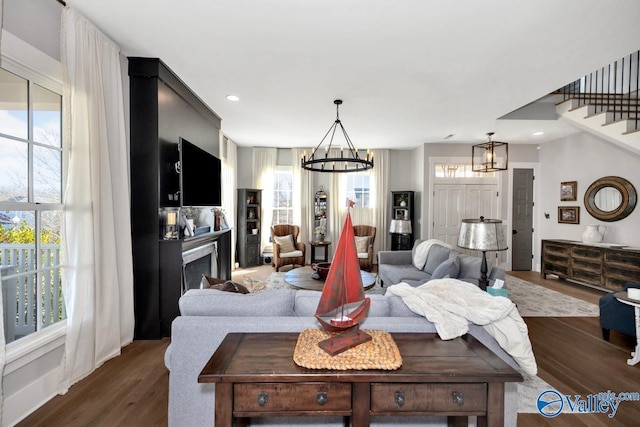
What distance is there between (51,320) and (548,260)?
23.2 feet

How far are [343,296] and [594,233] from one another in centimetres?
560

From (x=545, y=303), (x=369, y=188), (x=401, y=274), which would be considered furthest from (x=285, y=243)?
(x=545, y=303)

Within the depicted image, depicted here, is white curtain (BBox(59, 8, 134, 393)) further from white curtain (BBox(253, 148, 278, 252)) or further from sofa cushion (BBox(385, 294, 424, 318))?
white curtain (BBox(253, 148, 278, 252))

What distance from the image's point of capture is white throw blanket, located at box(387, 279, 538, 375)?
1390mm

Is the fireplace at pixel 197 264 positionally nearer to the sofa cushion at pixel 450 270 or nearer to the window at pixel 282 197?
the window at pixel 282 197

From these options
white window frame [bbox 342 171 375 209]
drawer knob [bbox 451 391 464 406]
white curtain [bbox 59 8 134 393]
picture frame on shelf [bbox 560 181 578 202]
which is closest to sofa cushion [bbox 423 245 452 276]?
white window frame [bbox 342 171 375 209]

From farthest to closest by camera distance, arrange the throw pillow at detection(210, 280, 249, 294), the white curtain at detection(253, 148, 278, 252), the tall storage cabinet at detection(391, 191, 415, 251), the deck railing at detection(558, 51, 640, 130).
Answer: the white curtain at detection(253, 148, 278, 252) < the tall storage cabinet at detection(391, 191, 415, 251) < the deck railing at detection(558, 51, 640, 130) < the throw pillow at detection(210, 280, 249, 294)

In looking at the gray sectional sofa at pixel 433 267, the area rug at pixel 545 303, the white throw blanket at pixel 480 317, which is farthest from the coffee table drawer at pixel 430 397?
the area rug at pixel 545 303

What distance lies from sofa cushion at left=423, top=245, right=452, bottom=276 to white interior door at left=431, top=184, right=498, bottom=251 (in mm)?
2163

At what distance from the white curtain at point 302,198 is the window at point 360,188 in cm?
94

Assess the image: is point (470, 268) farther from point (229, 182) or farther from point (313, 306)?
point (229, 182)

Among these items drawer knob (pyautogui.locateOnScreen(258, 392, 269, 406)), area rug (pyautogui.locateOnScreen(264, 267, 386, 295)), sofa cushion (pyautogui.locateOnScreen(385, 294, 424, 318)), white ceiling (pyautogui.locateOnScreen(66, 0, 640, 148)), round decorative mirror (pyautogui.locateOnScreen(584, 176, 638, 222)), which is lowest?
area rug (pyautogui.locateOnScreen(264, 267, 386, 295))

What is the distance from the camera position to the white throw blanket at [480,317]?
1.39 meters

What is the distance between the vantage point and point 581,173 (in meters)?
5.07
